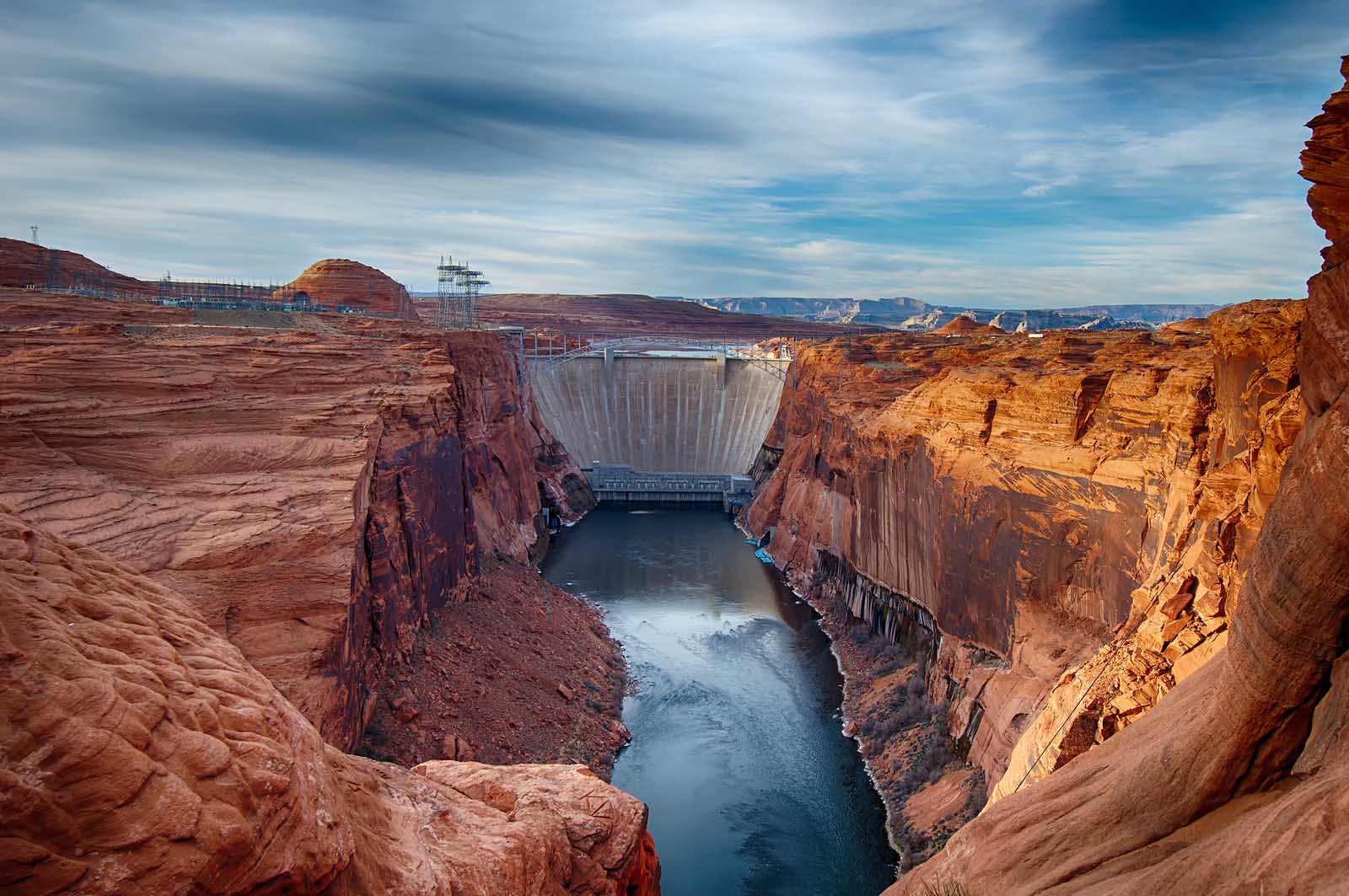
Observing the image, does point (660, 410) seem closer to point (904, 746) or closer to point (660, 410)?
point (660, 410)

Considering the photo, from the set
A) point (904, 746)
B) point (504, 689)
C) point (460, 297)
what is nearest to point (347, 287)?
point (460, 297)

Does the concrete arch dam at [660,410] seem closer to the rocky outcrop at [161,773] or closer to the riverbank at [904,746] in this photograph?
the riverbank at [904,746]

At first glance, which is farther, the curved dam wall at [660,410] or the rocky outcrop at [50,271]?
the curved dam wall at [660,410]

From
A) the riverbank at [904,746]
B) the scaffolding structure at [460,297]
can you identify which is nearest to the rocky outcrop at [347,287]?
the scaffolding structure at [460,297]

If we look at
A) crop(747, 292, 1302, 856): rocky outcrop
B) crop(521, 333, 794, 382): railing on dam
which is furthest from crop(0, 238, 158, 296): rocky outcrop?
crop(747, 292, 1302, 856): rocky outcrop

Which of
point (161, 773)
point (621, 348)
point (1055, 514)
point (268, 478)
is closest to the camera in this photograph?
point (161, 773)

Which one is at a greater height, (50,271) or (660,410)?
(50,271)

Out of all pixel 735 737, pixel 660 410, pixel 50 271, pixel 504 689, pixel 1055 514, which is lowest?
pixel 735 737
